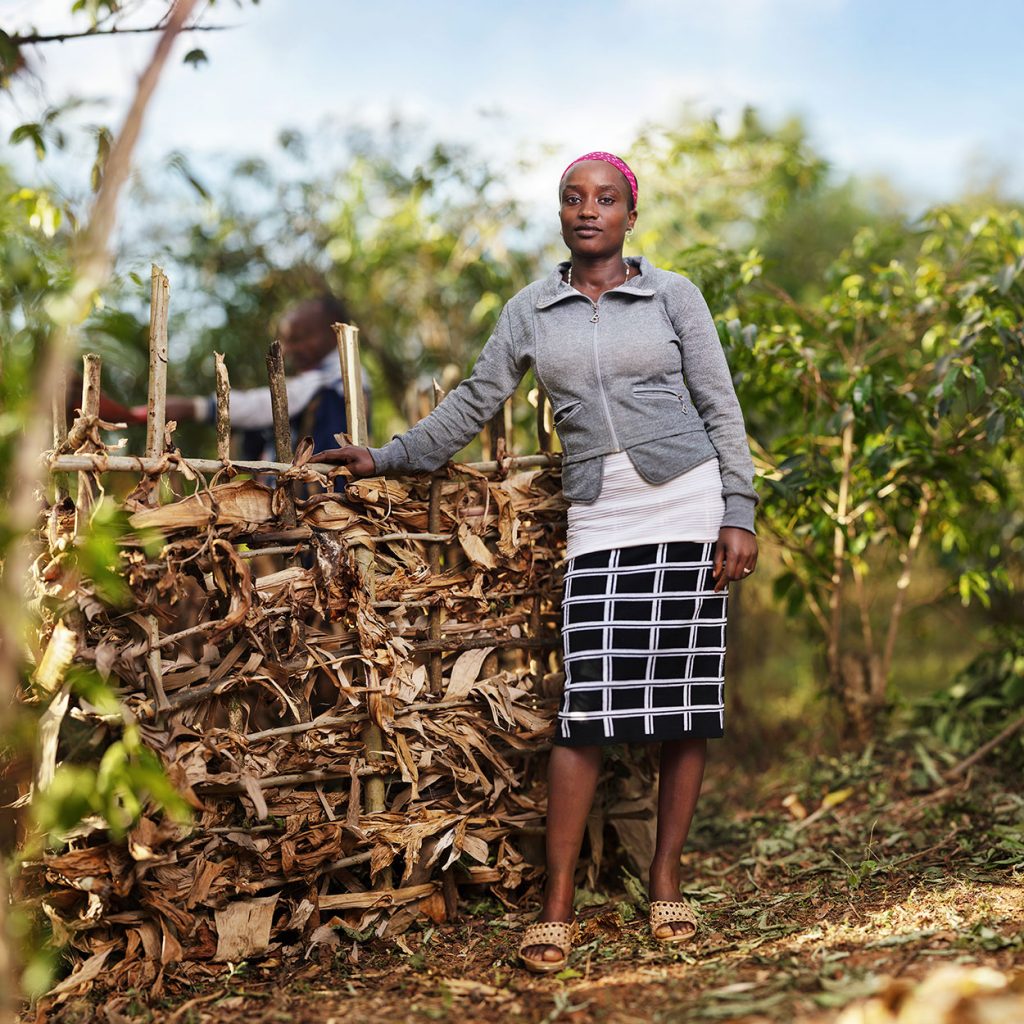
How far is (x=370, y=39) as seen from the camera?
554 cm

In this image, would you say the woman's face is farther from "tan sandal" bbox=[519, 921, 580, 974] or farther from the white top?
"tan sandal" bbox=[519, 921, 580, 974]

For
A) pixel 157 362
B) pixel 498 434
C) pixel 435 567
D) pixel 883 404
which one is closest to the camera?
pixel 157 362

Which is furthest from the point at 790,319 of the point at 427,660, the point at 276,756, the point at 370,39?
the point at 370,39

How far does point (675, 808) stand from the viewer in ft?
8.86

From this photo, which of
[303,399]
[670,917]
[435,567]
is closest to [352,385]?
[435,567]

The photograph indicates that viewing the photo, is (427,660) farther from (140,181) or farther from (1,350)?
(140,181)

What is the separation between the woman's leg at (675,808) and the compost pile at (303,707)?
0.36 metres

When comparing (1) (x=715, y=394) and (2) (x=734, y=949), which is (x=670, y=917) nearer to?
(2) (x=734, y=949)

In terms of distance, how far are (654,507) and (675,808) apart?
78 cm

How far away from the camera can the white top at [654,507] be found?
8.62ft

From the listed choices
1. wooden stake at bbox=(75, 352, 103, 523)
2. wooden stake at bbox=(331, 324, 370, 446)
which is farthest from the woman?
wooden stake at bbox=(75, 352, 103, 523)

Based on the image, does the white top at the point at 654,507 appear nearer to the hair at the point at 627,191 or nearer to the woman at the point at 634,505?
the woman at the point at 634,505

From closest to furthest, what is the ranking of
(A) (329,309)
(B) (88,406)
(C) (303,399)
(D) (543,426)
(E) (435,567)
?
(B) (88,406) < (E) (435,567) < (D) (543,426) < (C) (303,399) < (A) (329,309)

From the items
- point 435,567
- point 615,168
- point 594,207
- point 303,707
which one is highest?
point 615,168
